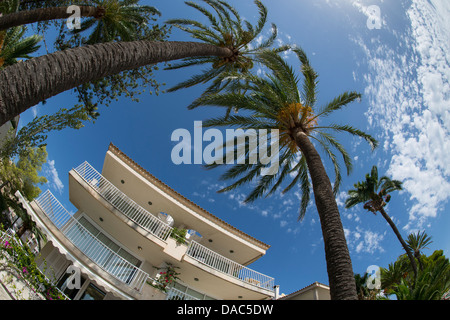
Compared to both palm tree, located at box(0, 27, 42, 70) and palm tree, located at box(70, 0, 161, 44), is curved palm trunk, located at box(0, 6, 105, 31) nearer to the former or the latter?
palm tree, located at box(70, 0, 161, 44)

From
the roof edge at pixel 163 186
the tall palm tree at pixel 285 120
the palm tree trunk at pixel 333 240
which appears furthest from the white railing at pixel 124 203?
the palm tree trunk at pixel 333 240

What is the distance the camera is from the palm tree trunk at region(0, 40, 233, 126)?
8.67 ft

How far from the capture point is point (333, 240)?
5590 mm

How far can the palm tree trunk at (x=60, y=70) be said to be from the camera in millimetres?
2643

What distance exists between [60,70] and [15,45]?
1600cm

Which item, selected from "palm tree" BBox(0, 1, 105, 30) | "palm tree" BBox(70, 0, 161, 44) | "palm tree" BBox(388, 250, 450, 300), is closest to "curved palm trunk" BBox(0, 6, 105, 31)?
"palm tree" BBox(0, 1, 105, 30)

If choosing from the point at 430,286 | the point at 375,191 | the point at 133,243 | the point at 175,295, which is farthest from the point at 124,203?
the point at 375,191

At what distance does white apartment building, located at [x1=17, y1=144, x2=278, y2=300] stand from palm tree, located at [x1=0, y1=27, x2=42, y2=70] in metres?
7.78
